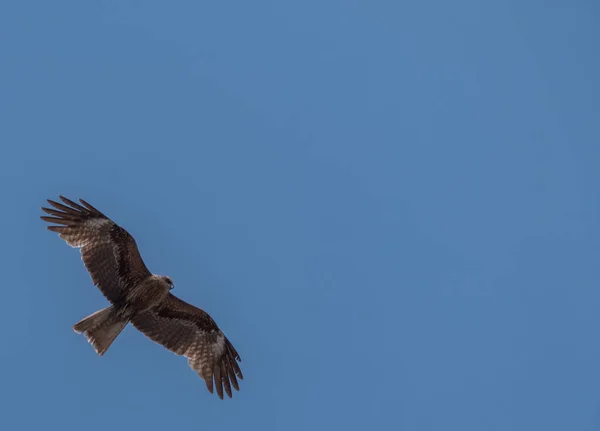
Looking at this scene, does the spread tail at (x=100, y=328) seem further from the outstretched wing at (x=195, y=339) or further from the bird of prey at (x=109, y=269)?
the outstretched wing at (x=195, y=339)

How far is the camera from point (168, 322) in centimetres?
1792

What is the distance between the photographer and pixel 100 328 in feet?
53.8

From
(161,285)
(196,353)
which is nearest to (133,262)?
(161,285)

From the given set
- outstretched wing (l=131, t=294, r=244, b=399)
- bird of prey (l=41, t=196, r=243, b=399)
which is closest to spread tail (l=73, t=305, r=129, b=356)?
bird of prey (l=41, t=196, r=243, b=399)

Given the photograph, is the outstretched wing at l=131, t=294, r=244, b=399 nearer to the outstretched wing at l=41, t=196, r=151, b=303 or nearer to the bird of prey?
the bird of prey

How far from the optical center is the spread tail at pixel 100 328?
16234 millimetres

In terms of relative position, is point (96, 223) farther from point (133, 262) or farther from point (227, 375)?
point (227, 375)

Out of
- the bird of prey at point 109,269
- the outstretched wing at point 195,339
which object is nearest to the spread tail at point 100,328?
the bird of prey at point 109,269

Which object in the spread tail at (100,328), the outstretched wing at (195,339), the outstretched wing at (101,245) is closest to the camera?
the spread tail at (100,328)

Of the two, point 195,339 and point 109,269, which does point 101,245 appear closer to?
point 109,269

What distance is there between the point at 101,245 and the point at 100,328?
1485mm

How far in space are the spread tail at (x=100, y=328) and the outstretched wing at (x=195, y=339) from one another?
108 cm

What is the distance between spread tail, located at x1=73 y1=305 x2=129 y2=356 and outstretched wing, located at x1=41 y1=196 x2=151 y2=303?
1.30 feet

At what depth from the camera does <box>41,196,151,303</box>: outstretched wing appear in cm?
1680
